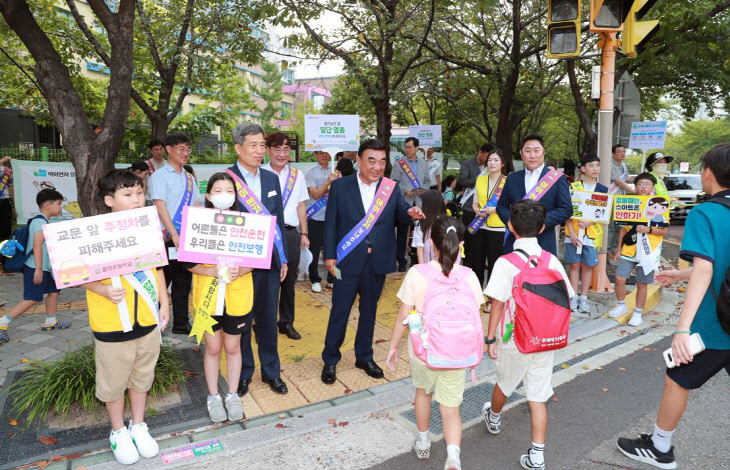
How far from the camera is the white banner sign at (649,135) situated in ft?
31.4

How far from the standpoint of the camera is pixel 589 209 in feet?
19.7

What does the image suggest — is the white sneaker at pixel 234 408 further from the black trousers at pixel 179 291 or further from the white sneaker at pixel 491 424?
the black trousers at pixel 179 291

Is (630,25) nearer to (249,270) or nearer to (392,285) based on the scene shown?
(392,285)

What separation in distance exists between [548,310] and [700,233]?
87 centimetres

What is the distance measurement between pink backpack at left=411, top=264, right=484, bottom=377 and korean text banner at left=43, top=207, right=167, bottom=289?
1630 mm

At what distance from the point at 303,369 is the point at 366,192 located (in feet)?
5.47

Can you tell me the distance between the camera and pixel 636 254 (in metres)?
5.77

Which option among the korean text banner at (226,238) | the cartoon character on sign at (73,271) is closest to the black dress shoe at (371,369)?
the korean text banner at (226,238)

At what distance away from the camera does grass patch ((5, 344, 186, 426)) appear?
11.6ft

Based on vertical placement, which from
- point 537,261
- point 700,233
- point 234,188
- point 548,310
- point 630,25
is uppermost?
point 630,25

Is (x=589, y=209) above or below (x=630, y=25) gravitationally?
below

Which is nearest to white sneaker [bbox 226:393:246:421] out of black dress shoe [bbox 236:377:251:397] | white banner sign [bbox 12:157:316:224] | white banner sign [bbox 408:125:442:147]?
black dress shoe [bbox 236:377:251:397]

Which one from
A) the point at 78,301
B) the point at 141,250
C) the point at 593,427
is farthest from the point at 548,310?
the point at 78,301

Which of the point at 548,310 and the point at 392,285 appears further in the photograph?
the point at 392,285
